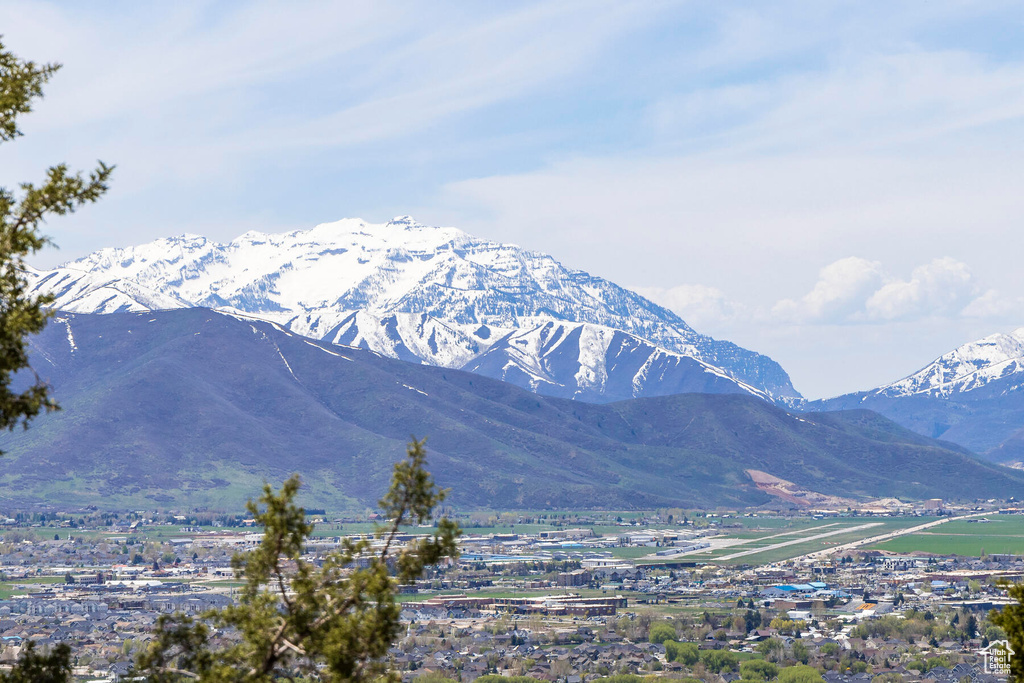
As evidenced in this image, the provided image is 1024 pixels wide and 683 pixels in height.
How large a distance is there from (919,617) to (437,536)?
160 meters

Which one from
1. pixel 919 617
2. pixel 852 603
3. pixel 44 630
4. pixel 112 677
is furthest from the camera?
pixel 852 603

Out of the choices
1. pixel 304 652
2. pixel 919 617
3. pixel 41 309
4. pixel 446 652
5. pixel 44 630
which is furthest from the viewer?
pixel 919 617

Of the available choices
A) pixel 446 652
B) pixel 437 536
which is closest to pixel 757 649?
pixel 446 652

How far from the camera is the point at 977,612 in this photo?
592 feet

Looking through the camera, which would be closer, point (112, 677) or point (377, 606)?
point (377, 606)

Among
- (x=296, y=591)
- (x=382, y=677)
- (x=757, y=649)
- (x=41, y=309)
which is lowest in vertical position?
(x=757, y=649)

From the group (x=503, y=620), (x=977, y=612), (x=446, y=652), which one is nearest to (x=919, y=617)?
(x=977, y=612)

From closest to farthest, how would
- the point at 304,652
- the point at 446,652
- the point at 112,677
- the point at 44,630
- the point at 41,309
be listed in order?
the point at 304,652, the point at 41,309, the point at 112,677, the point at 446,652, the point at 44,630

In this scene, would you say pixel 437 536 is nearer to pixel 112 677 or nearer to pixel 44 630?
pixel 112 677

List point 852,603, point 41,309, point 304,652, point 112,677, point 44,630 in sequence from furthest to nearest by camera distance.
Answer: point 852,603, point 44,630, point 112,677, point 41,309, point 304,652

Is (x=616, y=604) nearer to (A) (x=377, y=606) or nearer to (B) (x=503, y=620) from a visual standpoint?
(B) (x=503, y=620)

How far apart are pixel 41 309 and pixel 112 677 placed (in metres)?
102

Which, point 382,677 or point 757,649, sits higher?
point 382,677

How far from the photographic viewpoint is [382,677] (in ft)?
84.1
